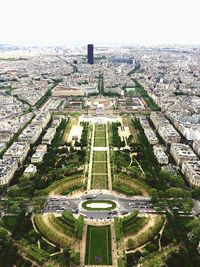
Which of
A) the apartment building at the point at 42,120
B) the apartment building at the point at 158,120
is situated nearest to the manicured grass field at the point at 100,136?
the apartment building at the point at 158,120

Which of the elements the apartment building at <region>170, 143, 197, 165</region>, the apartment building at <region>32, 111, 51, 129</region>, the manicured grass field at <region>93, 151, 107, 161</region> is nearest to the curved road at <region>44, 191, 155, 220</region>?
the manicured grass field at <region>93, 151, 107, 161</region>

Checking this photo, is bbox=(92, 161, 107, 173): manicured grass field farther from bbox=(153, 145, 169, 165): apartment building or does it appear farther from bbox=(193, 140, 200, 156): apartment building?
bbox=(193, 140, 200, 156): apartment building

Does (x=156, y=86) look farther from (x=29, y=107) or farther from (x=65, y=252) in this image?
(x=65, y=252)

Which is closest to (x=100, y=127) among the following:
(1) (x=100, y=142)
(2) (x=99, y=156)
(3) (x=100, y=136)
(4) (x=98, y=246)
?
(3) (x=100, y=136)

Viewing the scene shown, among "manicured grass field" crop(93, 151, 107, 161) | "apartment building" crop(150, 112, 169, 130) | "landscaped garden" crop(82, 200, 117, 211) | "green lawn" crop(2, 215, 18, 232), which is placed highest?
"apartment building" crop(150, 112, 169, 130)

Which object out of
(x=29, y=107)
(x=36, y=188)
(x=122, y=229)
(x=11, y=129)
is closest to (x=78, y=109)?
(x=29, y=107)

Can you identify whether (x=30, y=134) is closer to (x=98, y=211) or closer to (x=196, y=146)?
(x=98, y=211)
